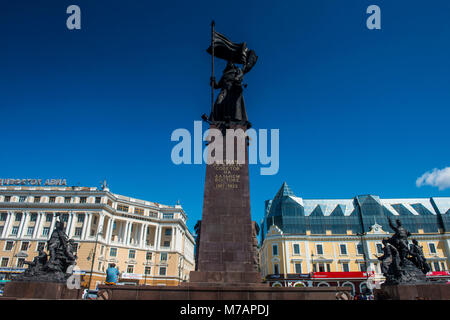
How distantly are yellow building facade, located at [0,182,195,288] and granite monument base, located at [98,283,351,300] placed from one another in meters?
53.6

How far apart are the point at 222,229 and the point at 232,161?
3.40m

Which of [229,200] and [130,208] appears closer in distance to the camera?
[229,200]

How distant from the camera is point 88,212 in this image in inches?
2486

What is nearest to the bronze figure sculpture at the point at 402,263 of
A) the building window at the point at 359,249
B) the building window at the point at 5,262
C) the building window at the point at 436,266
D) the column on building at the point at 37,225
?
the building window at the point at 359,249

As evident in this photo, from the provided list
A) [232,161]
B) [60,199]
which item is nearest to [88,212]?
[60,199]

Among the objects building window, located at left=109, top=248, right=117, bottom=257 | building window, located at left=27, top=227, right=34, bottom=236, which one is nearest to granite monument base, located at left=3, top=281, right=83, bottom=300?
building window, located at left=109, top=248, right=117, bottom=257

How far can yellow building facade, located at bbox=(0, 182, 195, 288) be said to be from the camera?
5962cm

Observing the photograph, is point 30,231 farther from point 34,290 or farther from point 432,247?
point 432,247

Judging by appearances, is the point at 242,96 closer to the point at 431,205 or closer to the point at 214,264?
the point at 214,264

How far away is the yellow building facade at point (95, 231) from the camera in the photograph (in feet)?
196

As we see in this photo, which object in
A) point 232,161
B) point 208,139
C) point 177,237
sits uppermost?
point 177,237

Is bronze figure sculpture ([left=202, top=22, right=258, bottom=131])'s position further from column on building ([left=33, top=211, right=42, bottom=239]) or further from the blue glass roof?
column on building ([left=33, top=211, right=42, bottom=239])

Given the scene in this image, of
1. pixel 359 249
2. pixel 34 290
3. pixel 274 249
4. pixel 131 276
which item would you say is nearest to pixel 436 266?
pixel 359 249

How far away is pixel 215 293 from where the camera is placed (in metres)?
9.21
